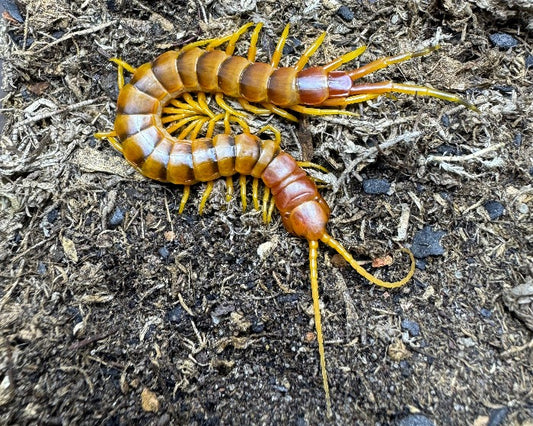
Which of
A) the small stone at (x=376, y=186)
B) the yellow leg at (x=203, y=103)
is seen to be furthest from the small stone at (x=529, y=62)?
the yellow leg at (x=203, y=103)

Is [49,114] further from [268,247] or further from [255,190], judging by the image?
[268,247]

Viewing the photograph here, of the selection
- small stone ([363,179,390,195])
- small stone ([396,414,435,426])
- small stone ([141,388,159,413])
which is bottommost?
small stone ([141,388,159,413])

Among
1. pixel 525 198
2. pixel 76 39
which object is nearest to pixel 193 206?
pixel 76 39

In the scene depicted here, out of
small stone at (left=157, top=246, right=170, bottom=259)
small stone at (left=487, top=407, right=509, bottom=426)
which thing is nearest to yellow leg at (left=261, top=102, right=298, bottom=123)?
small stone at (left=157, top=246, right=170, bottom=259)

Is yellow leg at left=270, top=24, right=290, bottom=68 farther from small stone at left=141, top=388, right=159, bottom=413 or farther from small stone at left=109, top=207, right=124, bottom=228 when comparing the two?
small stone at left=141, top=388, right=159, bottom=413

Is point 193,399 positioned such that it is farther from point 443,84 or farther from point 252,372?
point 443,84

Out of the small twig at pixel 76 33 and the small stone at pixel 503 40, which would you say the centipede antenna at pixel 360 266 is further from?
the small twig at pixel 76 33
